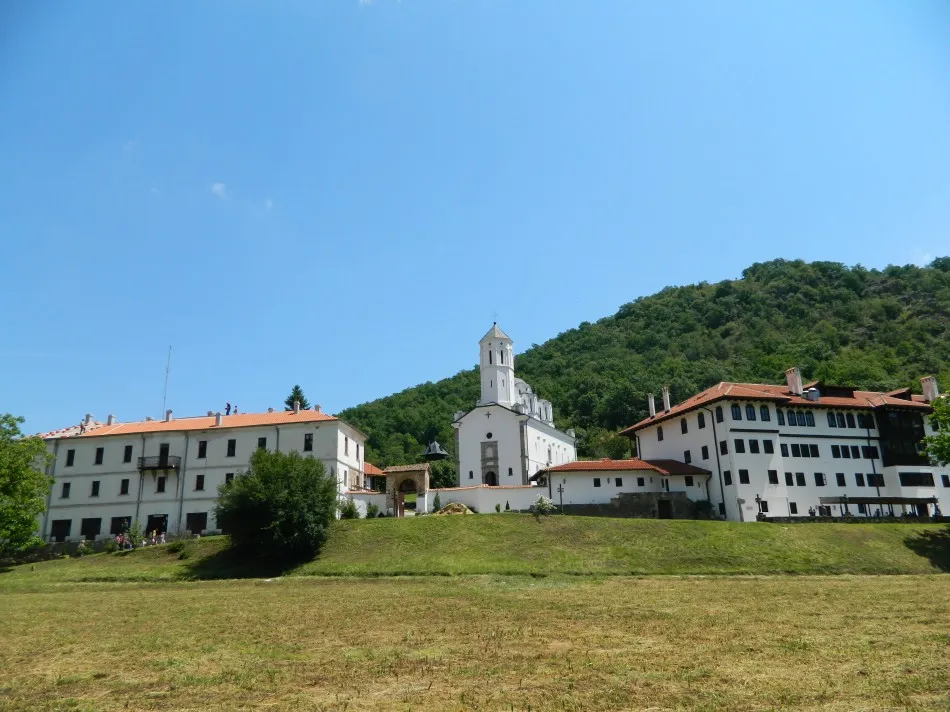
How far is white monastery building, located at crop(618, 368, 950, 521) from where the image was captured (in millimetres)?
48097

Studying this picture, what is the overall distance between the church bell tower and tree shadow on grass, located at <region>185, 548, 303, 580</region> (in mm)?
29090

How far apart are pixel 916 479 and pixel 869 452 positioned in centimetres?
382

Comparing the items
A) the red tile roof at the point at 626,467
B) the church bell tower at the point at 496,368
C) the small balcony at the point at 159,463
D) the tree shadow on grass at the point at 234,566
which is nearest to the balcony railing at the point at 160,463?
the small balcony at the point at 159,463

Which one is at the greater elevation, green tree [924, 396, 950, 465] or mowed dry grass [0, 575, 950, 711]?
green tree [924, 396, 950, 465]

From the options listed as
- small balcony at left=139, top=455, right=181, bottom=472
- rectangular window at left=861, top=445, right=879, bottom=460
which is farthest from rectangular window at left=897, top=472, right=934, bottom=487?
small balcony at left=139, top=455, right=181, bottom=472

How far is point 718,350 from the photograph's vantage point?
119 m

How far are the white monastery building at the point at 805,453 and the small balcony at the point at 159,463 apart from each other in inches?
1464

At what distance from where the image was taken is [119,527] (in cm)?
5103

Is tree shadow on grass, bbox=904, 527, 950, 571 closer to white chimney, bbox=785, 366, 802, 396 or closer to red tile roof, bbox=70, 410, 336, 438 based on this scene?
white chimney, bbox=785, 366, 802, 396

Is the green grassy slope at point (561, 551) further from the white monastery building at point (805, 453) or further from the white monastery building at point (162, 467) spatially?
the white monastery building at point (162, 467)

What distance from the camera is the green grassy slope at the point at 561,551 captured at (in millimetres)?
34281

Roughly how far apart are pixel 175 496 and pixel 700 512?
129 feet

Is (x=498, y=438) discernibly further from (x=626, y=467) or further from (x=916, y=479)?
(x=916, y=479)

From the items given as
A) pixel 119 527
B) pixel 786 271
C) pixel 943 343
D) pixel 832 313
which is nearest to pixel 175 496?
pixel 119 527
